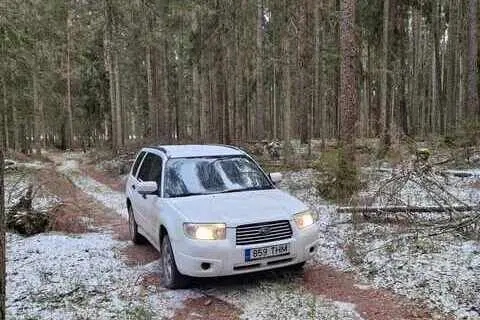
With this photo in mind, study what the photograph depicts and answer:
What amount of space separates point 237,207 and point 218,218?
0.42m

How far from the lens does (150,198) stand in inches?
292

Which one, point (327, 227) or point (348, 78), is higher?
point (348, 78)

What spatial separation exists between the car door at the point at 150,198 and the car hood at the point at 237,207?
0.61 m

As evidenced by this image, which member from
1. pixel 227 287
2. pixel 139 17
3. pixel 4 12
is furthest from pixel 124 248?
pixel 139 17

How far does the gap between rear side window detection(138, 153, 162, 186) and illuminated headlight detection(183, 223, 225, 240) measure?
5.83 feet

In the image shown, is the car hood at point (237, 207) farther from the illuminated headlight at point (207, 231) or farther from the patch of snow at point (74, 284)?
the patch of snow at point (74, 284)

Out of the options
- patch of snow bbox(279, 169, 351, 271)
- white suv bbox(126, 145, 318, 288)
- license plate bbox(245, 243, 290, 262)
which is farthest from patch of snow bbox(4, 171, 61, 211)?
patch of snow bbox(279, 169, 351, 271)

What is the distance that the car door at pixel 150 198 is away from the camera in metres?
7.15

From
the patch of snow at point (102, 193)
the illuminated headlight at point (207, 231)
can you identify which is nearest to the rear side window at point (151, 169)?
the illuminated headlight at point (207, 231)

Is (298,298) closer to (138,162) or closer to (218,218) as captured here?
(218,218)

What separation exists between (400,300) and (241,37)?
80.0 feet

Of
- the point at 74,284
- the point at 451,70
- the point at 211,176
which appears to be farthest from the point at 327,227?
the point at 451,70

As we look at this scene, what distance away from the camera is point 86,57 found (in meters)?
37.8

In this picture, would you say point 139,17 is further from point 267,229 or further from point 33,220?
point 267,229
